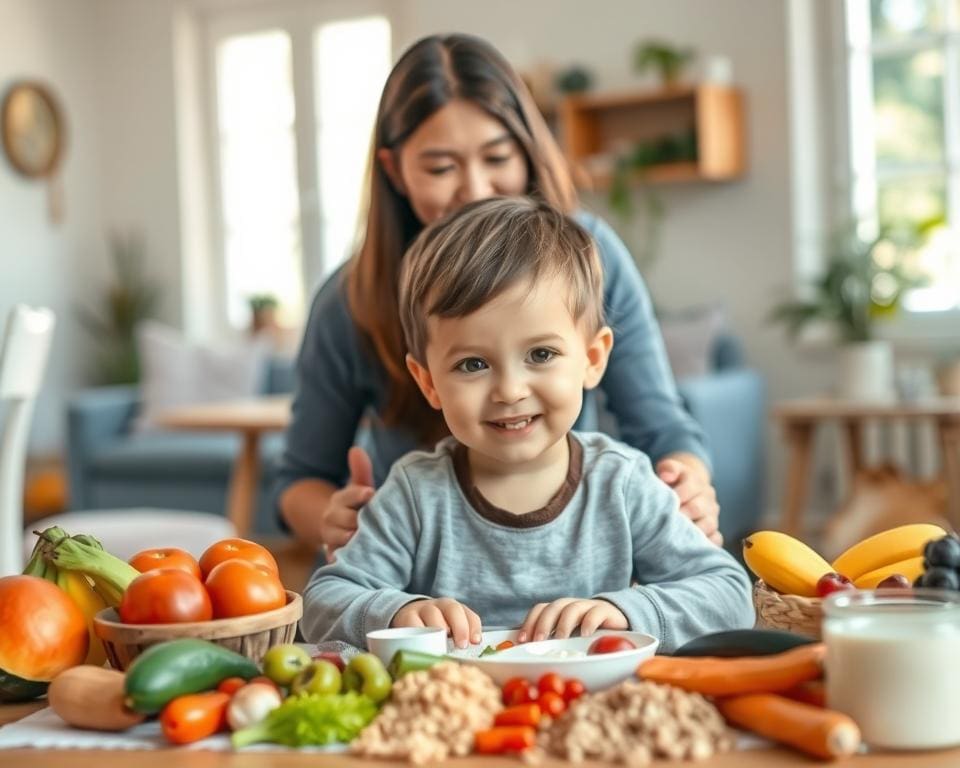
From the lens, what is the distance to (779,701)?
0.86 m

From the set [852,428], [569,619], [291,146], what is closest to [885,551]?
[569,619]

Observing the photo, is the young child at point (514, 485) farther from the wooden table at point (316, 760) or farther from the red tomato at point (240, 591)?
the wooden table at point (316, 760)

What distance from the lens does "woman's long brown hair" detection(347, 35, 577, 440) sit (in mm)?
1699

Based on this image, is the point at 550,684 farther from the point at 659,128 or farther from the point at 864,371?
the point at 659,128

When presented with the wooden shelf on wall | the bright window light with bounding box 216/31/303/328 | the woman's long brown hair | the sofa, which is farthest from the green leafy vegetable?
the bright window light with bounding box 216/31/303/328

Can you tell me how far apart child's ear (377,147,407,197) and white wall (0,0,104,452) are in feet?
18.2

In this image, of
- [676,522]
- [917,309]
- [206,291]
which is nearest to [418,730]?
[676,522]

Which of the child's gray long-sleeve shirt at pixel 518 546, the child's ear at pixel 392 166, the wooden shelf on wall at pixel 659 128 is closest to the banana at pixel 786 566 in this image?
the child's gray long-sleeve shirt at pixel 518 546

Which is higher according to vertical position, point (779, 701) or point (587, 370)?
point (587, 370)

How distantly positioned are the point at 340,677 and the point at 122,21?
7179 millimetres

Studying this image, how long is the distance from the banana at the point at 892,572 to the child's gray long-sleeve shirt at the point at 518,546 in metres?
0.12

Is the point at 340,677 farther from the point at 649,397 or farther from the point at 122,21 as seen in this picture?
the point at 122,21

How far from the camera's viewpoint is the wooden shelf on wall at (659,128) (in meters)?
5.45

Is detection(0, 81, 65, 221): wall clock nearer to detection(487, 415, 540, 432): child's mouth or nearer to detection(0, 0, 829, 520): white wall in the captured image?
detection(0, 0, 829, 520): white wall
